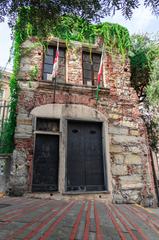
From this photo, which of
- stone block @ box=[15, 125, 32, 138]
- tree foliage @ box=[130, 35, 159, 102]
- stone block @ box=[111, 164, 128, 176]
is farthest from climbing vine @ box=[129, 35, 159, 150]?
stone block @ box=[15, 125, 32, 138]

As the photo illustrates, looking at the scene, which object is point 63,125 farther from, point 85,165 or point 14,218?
point 14,218

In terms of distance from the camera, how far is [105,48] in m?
8.05

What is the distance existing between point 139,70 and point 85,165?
4.99 meters

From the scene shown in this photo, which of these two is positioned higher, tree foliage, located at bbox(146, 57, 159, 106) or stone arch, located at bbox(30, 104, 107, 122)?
tree foliage, located at bbox(146, 57, 159, 106)

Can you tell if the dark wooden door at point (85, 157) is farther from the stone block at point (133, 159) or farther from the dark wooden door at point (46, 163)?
the stone block at point (133, 159)

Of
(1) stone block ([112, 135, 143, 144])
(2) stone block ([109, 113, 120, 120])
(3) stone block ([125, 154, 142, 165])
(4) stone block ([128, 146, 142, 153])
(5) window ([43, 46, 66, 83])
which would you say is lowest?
(3) stone block ([125, 154, 142, 165])

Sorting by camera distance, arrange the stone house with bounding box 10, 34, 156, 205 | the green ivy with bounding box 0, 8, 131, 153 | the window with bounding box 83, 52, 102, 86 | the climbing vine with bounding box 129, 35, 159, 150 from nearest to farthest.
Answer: the stone house with bounding box 10, 34, 156, 205 → the green ivy with bounding box 0, 8, 131, 153 → the window with bounding box 83, 52, 102, 86 → the climbing vine with bounding box 129, 35, 159, 150

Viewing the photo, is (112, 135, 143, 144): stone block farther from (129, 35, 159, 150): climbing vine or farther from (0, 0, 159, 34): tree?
(0, 0, 159, 34): tree

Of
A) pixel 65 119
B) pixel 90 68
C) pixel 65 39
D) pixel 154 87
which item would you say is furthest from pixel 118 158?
pixel 65 39

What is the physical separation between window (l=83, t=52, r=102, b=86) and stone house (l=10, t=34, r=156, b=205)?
41 millimetres

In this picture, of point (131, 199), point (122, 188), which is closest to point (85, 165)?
point (122, 188)

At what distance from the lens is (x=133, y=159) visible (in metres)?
6.65

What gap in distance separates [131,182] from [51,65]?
5068 mm

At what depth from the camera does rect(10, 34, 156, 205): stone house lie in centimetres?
592
